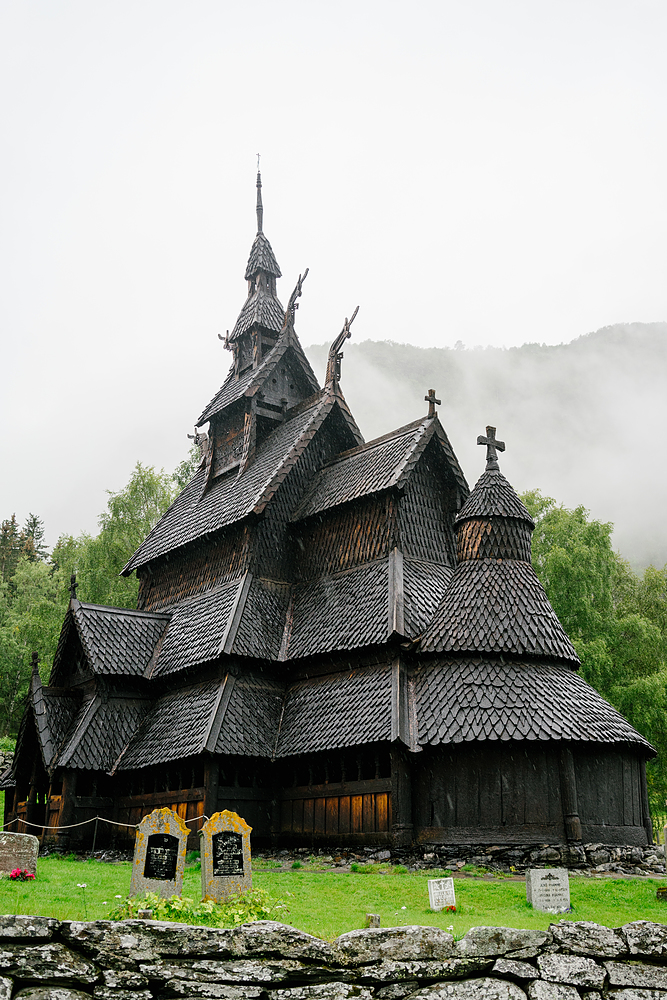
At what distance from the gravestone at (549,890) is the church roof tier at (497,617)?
7063 mm

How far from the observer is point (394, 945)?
7723mm

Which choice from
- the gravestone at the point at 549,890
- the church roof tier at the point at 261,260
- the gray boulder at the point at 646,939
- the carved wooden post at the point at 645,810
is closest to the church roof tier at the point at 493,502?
the carved wooden post at the point at 645,810

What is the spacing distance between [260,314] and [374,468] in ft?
36.8

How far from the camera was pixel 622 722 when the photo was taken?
783 inches

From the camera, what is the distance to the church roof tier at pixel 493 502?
22219 millimetres

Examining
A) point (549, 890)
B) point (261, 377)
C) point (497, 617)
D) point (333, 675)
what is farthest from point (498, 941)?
point (261, 377)

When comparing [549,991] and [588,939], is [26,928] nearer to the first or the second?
[549,991]

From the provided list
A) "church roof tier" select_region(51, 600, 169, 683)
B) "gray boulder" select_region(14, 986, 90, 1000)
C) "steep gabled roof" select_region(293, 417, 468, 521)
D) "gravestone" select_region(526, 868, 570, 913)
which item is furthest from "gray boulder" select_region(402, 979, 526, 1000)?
"church roof tier" select_region(51, 600, 169, 683)

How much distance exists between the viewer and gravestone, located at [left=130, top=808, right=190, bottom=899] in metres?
A: 13.0

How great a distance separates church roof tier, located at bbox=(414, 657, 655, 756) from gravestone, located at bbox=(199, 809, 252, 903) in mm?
6574

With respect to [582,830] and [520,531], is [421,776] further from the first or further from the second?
[520,531]

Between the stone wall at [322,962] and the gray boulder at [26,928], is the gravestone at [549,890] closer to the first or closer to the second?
the stone wall at [322,962]

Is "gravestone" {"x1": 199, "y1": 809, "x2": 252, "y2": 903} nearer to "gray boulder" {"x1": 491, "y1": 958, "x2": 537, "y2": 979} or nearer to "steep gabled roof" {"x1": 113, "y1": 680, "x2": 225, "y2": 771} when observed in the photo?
"gray boulder" {"x1": 491, "y1": 958, "x2": 537, "y2": 979}

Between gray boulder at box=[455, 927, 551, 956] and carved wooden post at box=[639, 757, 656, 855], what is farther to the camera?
carved wooden post at box=[639, 757, 656, 855]
